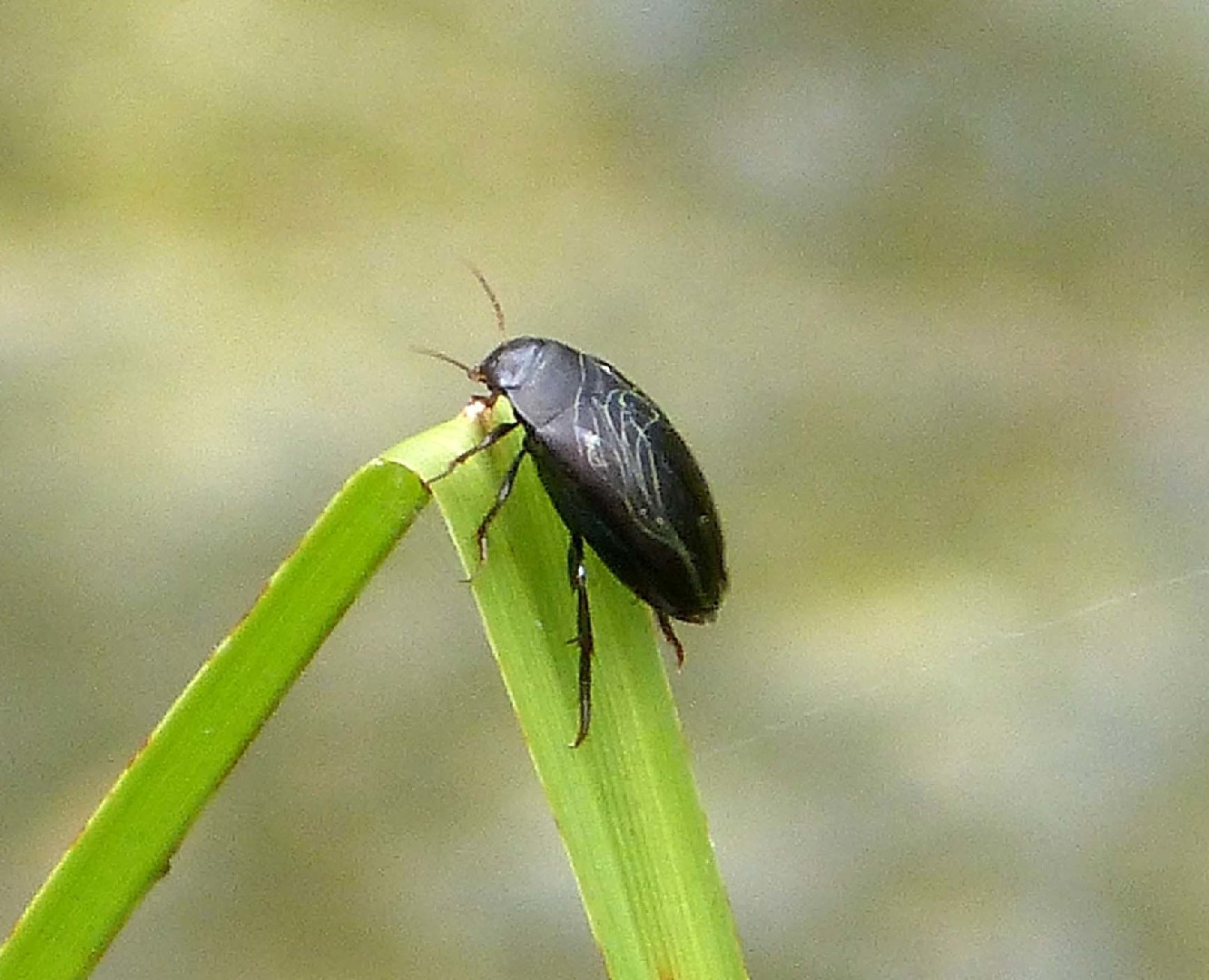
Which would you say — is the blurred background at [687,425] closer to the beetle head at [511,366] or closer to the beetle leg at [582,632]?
the beetle head at [511,366]

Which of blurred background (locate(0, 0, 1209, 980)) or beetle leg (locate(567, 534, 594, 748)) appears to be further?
blurred background (locate(0, 0, 1209, 980))

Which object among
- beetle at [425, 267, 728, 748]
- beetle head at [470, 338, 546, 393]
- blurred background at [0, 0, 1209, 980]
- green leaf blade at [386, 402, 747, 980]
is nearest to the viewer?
green leaf blade at [386, 402, 747, 980]

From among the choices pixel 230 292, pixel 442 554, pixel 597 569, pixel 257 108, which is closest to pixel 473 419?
pixel 597 569

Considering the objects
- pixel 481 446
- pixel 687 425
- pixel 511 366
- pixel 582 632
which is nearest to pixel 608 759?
pixel 582 632

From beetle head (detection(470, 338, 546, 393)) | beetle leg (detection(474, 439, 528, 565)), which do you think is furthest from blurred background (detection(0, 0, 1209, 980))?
beetle leg (detection(474, 439, 528, 565))

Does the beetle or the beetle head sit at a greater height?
the beetle head

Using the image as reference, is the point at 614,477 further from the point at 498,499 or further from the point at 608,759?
the point at 608,759

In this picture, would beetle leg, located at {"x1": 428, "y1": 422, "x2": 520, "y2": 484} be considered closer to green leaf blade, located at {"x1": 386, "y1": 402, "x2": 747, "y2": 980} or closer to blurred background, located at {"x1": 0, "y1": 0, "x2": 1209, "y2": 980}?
green leaf blade, located at {"x1": 386, "y1": 402, "x2": 747, "y2": 980}
